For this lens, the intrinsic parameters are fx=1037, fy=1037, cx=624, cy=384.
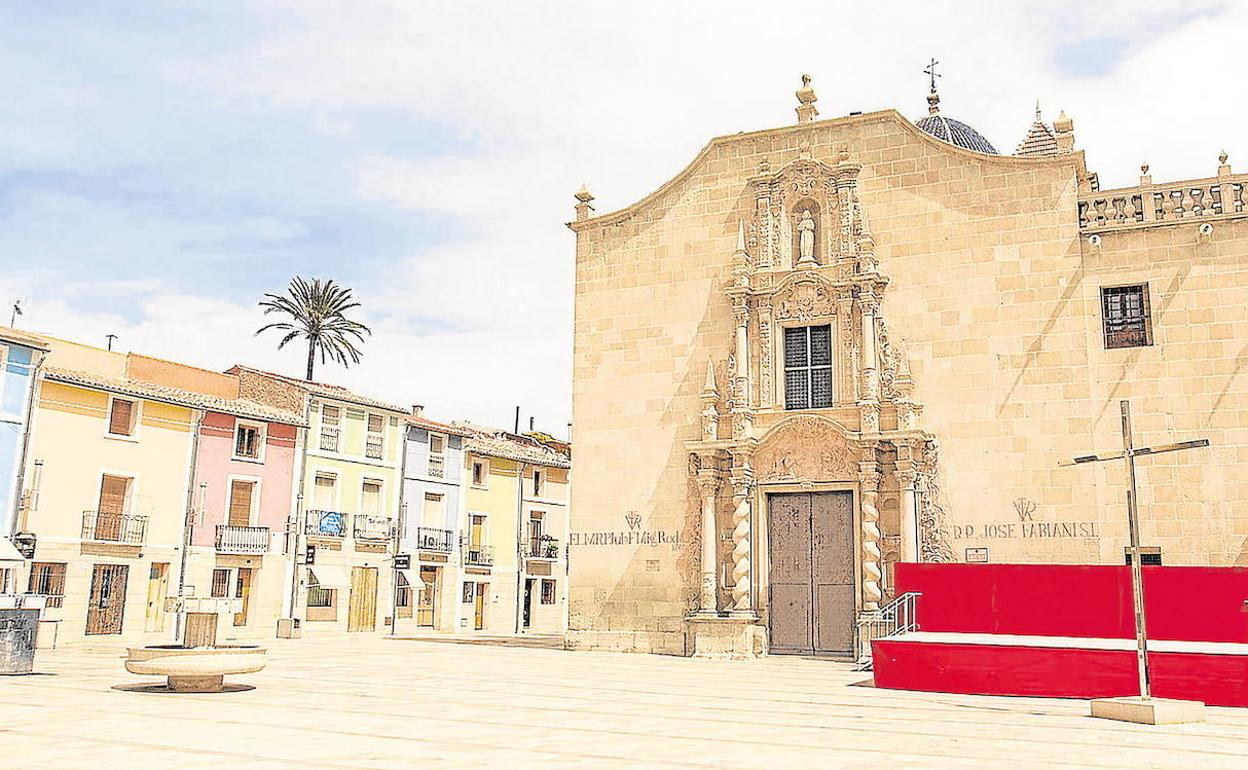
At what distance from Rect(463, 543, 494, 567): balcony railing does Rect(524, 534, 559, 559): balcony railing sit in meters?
2.29

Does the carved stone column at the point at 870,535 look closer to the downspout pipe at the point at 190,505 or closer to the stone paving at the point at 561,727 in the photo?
the stone paving at the point at 561,727

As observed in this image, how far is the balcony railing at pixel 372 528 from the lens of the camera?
36.8m

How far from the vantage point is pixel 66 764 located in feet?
21.6

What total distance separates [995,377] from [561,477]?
96.8ft

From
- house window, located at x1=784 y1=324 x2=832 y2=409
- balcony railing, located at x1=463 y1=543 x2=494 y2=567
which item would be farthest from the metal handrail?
balcony railing, located at x1=463 y1=543 x2=494 y2=567

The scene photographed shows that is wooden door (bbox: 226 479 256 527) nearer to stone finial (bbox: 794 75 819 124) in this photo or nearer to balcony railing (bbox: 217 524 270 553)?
balcony railing (bbox: 217 524 270 553)

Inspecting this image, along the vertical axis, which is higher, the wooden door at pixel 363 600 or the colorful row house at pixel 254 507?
the colorful row house at pixel 254 507

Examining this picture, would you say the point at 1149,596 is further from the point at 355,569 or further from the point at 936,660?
the point at 355,569

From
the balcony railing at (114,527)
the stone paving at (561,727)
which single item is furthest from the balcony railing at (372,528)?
the stone paving at (561,727)

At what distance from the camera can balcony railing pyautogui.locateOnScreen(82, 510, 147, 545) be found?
1133 inches

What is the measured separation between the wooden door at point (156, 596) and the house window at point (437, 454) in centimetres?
1134

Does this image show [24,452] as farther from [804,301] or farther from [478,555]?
[804,301]

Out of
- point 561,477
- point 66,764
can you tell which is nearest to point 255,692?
point 66,764

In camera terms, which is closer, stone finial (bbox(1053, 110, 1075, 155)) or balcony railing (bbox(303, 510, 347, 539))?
stone finial (bbox(1053, 110, 1075, 155))
